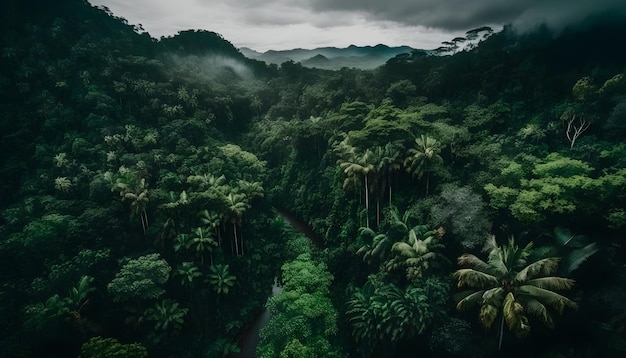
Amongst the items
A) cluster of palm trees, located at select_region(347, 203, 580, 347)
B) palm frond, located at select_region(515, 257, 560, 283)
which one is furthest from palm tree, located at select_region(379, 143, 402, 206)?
palm frond, located at select_region(515, 257, 560, 283)

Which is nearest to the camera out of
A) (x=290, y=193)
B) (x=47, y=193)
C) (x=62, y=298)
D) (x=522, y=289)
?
(x=522, y=289)

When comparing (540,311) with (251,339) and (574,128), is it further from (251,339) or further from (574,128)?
(251,339)

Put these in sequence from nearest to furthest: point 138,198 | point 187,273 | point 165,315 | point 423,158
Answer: point 165,315
point 187,273
point 423,158
point 138,198

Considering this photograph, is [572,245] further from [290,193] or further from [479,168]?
[290,193]

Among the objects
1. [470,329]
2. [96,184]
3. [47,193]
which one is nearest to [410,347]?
[470,329]

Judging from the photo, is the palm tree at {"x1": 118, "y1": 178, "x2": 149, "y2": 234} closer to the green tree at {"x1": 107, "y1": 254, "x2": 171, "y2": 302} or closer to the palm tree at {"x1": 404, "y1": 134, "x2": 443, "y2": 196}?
the green tree at {"x1": 107, "y1": 254, "x2": 171, "y2": 302}

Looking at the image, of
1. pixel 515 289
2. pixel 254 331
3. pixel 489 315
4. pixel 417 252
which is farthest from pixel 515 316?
pixel 254 331

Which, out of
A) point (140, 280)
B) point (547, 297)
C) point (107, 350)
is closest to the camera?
point (547, 297)
